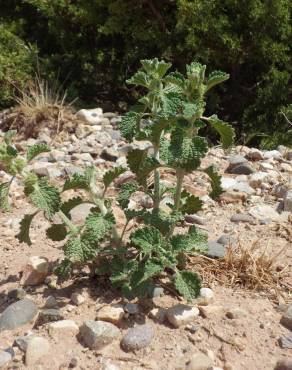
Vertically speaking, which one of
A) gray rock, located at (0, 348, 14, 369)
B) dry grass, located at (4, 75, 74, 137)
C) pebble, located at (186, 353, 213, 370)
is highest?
pebble, located at (186, 353, 213, 370)

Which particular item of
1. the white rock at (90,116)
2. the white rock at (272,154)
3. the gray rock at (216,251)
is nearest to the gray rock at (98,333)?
the gray rock at (216,251)

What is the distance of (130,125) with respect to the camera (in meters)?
2.66

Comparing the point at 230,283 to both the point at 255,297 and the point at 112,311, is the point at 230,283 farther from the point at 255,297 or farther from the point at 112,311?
the point at 112,311

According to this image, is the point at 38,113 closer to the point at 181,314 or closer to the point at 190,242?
the point at 190,242

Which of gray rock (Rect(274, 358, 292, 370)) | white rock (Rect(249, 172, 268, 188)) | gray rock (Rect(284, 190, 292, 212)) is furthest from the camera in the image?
white rock (Rect(249, 172, 268, 188))

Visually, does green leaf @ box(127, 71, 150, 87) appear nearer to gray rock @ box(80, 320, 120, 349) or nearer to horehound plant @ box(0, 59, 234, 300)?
horehound plant @ box(0, 59, 234, 300)

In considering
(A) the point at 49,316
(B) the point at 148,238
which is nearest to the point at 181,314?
(B) the point at 148,238

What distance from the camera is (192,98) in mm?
2553

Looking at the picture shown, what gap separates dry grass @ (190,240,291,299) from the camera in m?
2.91

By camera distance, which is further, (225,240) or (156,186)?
(225,240)

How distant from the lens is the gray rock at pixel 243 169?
14.1ft

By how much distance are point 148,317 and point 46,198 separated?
70 cm

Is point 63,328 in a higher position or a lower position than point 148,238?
lower

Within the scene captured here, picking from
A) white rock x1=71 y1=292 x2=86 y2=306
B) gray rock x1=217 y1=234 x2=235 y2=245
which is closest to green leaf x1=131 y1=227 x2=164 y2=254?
white rock x1=71 y1=292 x2=86 y2=306
